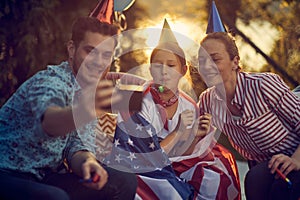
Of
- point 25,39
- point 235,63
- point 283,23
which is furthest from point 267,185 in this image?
point 283,23

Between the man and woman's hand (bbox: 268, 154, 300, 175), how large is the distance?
591 millimetres

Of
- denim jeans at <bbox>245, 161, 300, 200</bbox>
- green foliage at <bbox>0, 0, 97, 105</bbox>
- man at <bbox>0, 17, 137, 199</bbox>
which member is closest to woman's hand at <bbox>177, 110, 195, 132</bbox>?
denim jeans at <bbox>245, 161, 300, 200</bbox>

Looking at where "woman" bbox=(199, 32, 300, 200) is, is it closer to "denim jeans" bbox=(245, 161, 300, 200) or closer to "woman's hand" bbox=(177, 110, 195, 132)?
"denim jeans" bbox=(245, 161, 300, 200)

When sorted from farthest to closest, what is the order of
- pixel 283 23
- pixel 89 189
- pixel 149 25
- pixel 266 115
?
pixel 283 23 → pixel 149 25 → pixel 266 115 → pixel 89 189

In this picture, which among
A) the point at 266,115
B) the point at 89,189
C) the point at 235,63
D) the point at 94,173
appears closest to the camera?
the point at 94,173

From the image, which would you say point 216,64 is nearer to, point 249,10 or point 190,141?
point 190,141

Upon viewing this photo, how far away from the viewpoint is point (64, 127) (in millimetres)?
1625

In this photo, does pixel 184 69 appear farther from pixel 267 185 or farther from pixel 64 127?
pixel 64 127

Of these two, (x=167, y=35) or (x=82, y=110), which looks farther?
(x=167, y=35)

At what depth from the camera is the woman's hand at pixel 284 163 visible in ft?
7.42

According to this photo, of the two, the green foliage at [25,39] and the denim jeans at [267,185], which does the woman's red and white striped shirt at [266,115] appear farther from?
the green foliage at [25,39]

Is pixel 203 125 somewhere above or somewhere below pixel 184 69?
below

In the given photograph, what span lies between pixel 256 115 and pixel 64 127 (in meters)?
1.05

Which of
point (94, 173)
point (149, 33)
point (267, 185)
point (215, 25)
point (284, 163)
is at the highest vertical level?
point (215, 25)
